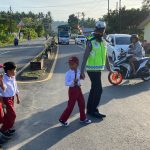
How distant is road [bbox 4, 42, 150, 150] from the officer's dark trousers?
34cm

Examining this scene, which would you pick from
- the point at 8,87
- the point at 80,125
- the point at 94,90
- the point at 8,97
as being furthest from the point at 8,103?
the point at 94,90

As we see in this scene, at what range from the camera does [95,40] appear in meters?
8.12

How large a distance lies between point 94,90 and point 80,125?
3.32 feet

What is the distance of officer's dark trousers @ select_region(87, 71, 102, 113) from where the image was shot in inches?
322

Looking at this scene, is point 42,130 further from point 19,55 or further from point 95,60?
point 19,55

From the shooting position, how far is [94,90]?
27.0ft

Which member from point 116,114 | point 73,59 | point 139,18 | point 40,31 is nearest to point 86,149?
point 73,59

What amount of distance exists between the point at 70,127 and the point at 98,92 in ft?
3.98

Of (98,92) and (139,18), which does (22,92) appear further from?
(139,18)

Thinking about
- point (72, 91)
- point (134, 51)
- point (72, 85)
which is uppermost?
point (134, 51)

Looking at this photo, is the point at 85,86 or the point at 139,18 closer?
the point at 85,86

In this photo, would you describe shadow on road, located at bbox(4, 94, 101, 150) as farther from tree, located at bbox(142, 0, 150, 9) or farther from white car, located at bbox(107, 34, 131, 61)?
tree, located at bbox(142, 0, 150, 9)

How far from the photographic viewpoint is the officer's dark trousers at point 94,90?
8.19 metres

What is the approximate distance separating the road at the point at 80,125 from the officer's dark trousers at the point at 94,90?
0.34m
